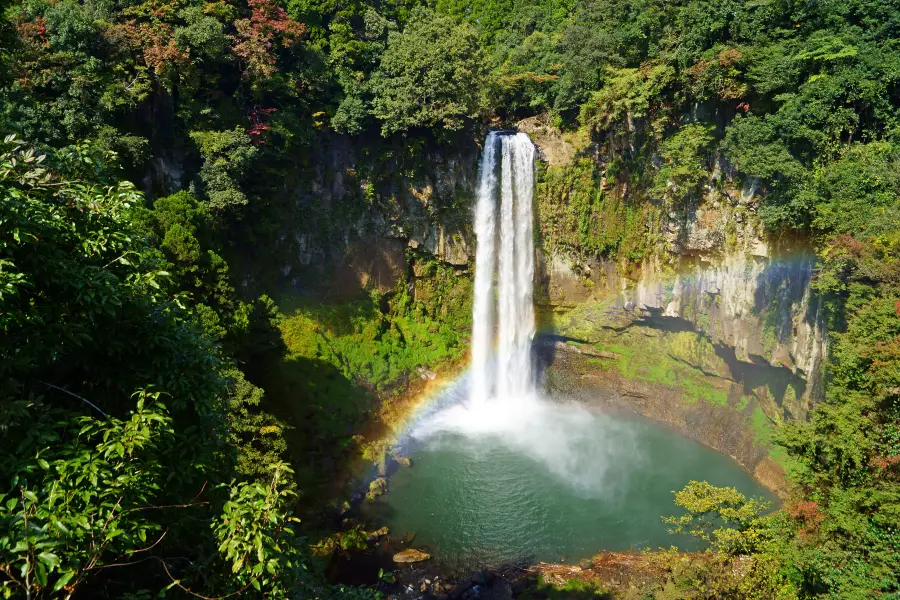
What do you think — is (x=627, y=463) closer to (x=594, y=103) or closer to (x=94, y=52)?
(x=594, y=103)

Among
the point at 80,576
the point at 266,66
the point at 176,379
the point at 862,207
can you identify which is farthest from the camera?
the point at 266,66

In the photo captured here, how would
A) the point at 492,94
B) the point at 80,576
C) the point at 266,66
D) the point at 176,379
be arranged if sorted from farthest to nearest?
the point at 492,94
the point at 266,66
the point at 176,379
the point at 80,576

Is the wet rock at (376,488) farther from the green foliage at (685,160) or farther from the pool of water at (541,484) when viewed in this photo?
the green foliage at (685,160)

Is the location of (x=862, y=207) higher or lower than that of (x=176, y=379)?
higher

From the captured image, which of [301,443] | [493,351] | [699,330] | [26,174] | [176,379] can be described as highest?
[26,174]

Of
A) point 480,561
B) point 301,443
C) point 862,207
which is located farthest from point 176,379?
point 862,207

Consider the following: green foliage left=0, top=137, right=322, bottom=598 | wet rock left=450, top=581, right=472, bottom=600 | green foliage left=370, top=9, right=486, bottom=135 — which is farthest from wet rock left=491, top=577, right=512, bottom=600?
green foliage left=370, top=9, right=486, bottom=135

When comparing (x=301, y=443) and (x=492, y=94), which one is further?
(x=492, y=94)
